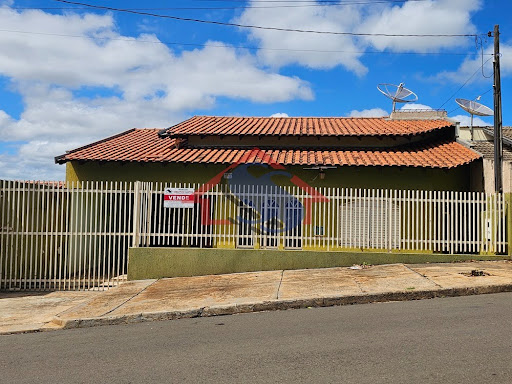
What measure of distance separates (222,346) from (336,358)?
1.28 m

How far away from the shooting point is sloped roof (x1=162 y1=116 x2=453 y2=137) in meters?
14.1

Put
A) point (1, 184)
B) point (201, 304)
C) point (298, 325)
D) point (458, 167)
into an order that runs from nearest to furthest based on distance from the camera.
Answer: point (298, 325) < point (201, 304) < point (1, 184) < point (458, 167)

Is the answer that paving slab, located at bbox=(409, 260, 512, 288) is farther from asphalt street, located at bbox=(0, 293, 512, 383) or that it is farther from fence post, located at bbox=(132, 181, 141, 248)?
fence post, located at bbox=(132, 181, 141, 248)

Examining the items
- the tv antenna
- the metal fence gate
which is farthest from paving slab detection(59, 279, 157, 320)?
the tv antenna

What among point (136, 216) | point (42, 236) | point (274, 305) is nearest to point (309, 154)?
point (136, 216)

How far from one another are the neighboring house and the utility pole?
100 cm

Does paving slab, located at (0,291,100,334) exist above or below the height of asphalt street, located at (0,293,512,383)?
below

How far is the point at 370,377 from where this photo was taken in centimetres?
382

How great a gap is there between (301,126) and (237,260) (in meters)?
7.00

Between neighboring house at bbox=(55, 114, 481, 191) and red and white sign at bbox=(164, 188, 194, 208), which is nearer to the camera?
red and white sign at bbox=(164, 188, 194, 208)

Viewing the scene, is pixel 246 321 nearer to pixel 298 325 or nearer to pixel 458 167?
pixel 298 325

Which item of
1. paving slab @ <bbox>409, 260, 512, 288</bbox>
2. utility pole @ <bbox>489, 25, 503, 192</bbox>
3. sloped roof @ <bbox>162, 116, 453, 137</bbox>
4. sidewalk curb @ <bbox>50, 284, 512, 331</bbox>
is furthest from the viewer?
sloped roof @ <bbox>162, 116, 453, 137</bbox>

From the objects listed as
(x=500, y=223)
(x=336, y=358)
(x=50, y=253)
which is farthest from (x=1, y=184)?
(x=500, y=223)

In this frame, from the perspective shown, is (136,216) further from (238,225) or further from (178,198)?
(238,225)
